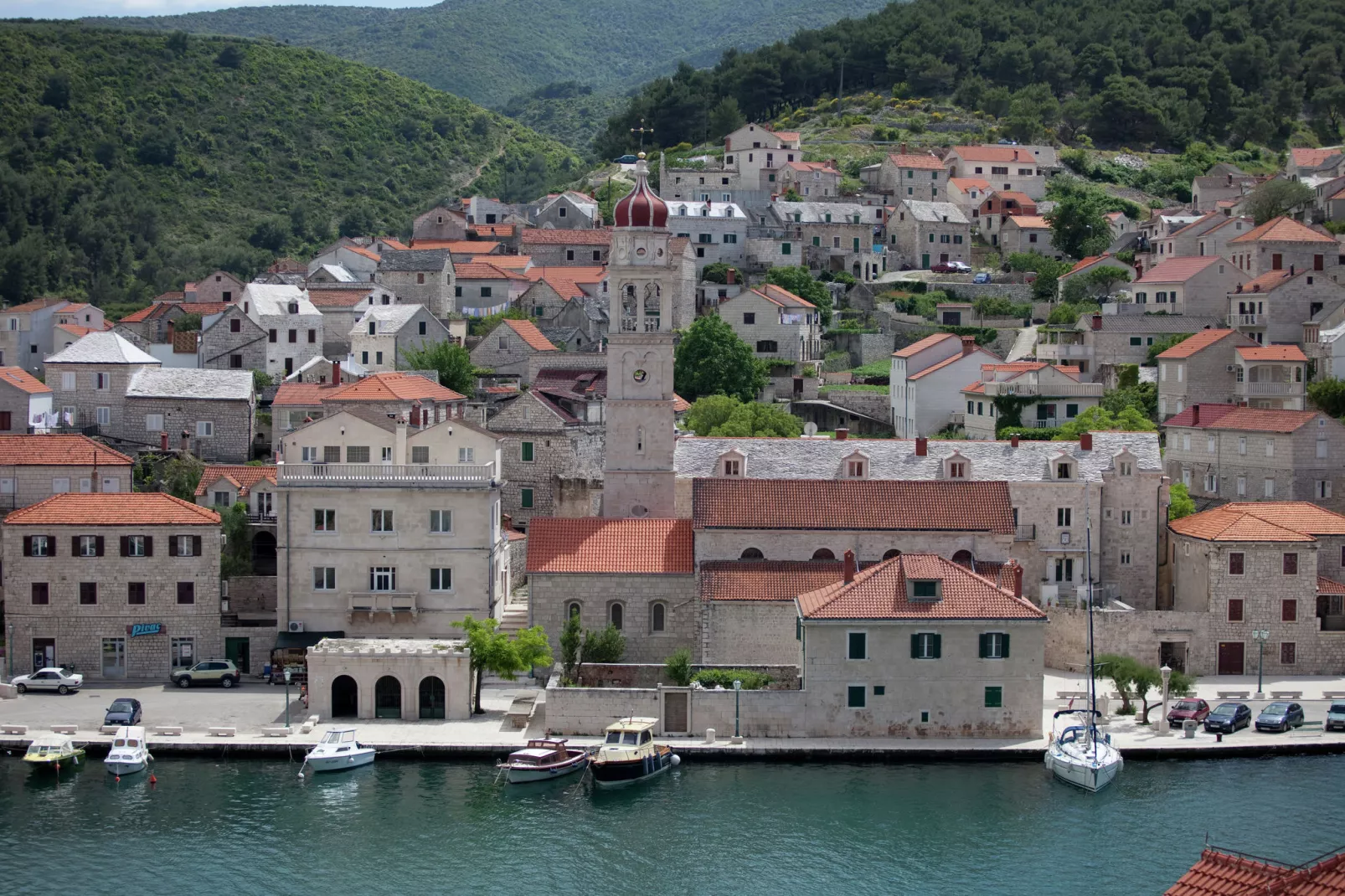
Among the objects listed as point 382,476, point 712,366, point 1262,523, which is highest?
point 712,366

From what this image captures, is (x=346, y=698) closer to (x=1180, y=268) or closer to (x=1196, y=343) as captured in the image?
(x=1196, y=343)

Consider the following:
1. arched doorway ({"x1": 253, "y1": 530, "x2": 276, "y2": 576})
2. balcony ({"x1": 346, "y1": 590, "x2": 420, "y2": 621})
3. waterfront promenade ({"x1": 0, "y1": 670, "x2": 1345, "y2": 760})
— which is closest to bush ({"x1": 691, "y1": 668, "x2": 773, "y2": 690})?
waterfront promenade ({"x1": 0, "y1": 670, "x2": 1345, "y2": 760})

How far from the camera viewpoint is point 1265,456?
65.6 metres

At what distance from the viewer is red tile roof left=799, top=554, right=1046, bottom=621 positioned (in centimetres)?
4744

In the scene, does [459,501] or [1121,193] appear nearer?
[459,501]

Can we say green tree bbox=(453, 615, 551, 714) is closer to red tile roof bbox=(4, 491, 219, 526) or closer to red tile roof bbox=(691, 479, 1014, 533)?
red tile roof bbox=(691, 479, 1014, 533)

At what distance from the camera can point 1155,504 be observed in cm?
5875

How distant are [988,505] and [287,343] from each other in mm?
43188

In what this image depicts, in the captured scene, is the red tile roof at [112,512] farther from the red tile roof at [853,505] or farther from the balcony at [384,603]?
the red tile roof at [853,505]

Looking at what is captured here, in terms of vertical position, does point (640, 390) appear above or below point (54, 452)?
above

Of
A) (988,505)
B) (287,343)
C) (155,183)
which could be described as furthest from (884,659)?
(155,183)

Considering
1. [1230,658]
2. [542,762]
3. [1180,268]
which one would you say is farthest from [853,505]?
[1180,268]

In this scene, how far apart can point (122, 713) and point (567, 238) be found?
206ft

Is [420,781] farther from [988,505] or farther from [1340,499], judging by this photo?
[1340,499]
